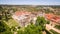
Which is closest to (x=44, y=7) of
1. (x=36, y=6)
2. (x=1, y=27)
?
(x=36, y=6)

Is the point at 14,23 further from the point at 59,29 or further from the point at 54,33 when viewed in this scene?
the point at 59,29

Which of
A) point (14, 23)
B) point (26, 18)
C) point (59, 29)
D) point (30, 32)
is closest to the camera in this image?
point (30, 32)

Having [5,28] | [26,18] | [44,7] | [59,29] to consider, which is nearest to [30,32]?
[5,28]

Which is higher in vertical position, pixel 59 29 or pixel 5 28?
pixel 5 28

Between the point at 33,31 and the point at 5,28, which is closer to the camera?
the point at 33,31

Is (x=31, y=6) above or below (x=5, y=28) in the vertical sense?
below

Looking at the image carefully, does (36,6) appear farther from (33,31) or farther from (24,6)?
(33,31)

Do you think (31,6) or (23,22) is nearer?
(23,22)

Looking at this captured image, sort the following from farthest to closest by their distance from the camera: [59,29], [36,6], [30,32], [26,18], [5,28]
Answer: [36,6], [59,29], [26,18], [5,28], [30,32]

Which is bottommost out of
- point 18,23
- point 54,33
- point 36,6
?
point 36,6
